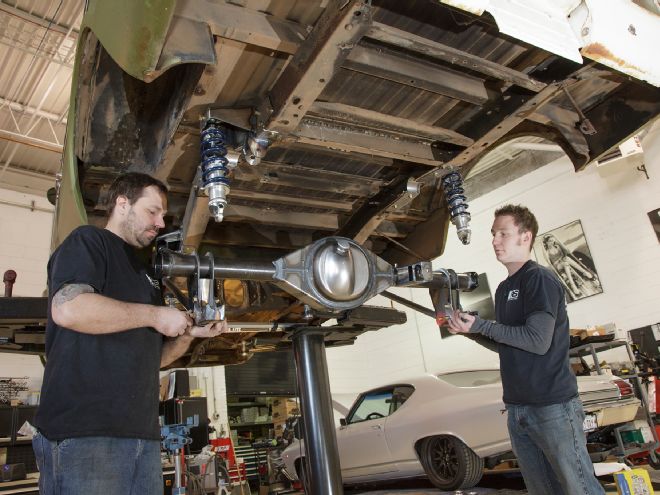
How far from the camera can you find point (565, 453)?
1.91 meters

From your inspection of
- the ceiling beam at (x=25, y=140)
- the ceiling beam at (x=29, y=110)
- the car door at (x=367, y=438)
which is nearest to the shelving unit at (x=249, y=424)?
the car door at (x=367, y=438)

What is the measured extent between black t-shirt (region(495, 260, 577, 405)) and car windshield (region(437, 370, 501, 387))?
313 centimetres

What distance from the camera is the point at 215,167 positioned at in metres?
1.86

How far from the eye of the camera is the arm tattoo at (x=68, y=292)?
1474mm

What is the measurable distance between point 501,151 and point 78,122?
9525 millimetres

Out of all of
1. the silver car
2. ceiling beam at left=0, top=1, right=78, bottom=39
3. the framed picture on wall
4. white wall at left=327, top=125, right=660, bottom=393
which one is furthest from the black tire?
ceiling beam at left=0, top=1, right=78, bottom=39

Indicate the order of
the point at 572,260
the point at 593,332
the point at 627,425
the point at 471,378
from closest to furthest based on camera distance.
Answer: the point at 471,378 < the point at 627,425 < the point at 593,332 < the point at 572,260

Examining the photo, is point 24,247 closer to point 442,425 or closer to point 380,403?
point 380,403

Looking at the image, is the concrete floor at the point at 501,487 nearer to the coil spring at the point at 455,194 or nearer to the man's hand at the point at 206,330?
the coil spring at the point at 455,194

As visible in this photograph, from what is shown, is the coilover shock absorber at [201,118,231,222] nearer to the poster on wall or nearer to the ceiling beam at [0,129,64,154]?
the ceiling beam at [0,129,64,154]

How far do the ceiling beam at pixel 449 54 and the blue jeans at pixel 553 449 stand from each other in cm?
125

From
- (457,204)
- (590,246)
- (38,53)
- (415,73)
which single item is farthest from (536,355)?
(38,53)

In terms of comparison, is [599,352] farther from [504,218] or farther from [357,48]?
[357,48]

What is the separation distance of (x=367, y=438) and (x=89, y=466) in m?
4.69
